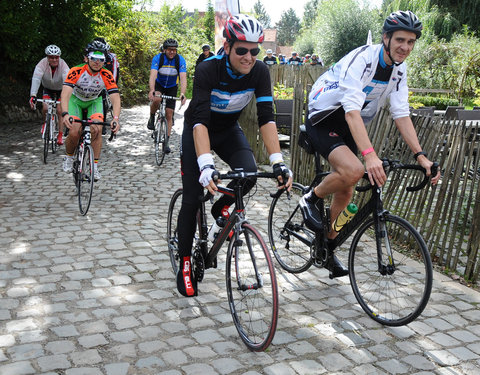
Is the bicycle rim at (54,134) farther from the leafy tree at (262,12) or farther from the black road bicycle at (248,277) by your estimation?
the leafy tree at (262,12)

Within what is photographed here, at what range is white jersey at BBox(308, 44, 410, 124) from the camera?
409cm

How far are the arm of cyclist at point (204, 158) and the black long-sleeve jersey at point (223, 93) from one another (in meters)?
0.08

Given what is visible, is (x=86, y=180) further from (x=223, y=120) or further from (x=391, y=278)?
(x=391, y=278)

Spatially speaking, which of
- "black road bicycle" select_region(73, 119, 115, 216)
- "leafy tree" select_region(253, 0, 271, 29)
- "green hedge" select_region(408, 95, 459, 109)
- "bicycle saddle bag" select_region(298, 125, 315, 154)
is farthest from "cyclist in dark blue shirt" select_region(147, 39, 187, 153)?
"leafy tree" select_region(253, 0, 271, 29)

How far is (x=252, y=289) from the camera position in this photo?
3.70 metres

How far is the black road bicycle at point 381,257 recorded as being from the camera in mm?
3943

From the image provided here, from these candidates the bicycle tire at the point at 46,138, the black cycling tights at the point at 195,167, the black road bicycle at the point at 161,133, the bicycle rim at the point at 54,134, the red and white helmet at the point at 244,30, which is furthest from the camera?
the bicycle rim at the point at 54,134

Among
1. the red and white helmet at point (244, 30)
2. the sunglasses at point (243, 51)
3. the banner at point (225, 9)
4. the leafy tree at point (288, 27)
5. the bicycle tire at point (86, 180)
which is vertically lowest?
the bicycle tire at point (86, 180)

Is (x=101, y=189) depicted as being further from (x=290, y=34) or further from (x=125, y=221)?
(x=290, y=34)

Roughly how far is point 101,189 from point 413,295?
223 inches

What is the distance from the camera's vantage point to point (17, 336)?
12.3 ft

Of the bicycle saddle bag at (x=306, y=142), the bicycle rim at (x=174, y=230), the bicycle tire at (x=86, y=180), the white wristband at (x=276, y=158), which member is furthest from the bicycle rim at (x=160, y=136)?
the white wristband at (x=276, y=158)

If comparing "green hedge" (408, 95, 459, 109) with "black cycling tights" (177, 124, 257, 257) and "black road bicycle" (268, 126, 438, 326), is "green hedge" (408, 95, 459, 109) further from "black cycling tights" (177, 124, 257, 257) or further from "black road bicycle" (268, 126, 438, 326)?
"black cycling tights" (177, 124, 257, 257)

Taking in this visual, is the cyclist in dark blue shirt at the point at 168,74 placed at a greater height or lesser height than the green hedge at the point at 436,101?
greater
